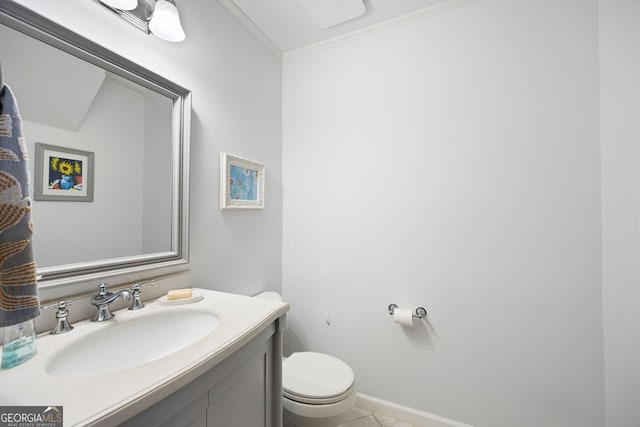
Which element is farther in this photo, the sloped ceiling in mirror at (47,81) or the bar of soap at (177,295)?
the bar of soap at (177,295)

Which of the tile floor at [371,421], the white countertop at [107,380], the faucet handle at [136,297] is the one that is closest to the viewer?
the white countertop at [107,380]

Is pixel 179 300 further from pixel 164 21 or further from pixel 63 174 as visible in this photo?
pixel 164 21

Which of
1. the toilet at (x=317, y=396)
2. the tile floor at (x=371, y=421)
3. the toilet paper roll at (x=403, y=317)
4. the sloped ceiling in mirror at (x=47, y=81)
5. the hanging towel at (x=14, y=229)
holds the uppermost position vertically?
the sloped ceiling in mirror at (x=47, y=81)

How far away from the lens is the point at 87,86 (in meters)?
0.88

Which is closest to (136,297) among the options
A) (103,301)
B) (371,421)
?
(103,301)

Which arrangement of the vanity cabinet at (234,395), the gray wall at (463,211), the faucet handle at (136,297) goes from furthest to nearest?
the gray wall at (463,211), the faucet handle at (136,297), the vanity cabinet at (234,395)

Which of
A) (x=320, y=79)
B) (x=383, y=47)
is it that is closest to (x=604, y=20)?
(x=383, y=47)

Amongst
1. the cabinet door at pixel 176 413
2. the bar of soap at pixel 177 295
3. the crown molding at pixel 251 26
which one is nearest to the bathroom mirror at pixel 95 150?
the bar of soap at pixel 177 295

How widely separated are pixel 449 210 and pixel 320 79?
127 cm

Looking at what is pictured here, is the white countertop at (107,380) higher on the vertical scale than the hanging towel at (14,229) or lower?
lower

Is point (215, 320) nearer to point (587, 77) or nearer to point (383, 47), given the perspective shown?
point (383, 47)

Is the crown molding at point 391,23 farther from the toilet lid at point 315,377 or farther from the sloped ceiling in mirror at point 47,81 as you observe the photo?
the toilet lid at point 315,377

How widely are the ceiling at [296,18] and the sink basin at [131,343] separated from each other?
1.66 meters

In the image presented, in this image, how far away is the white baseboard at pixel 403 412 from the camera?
146 centimetres
